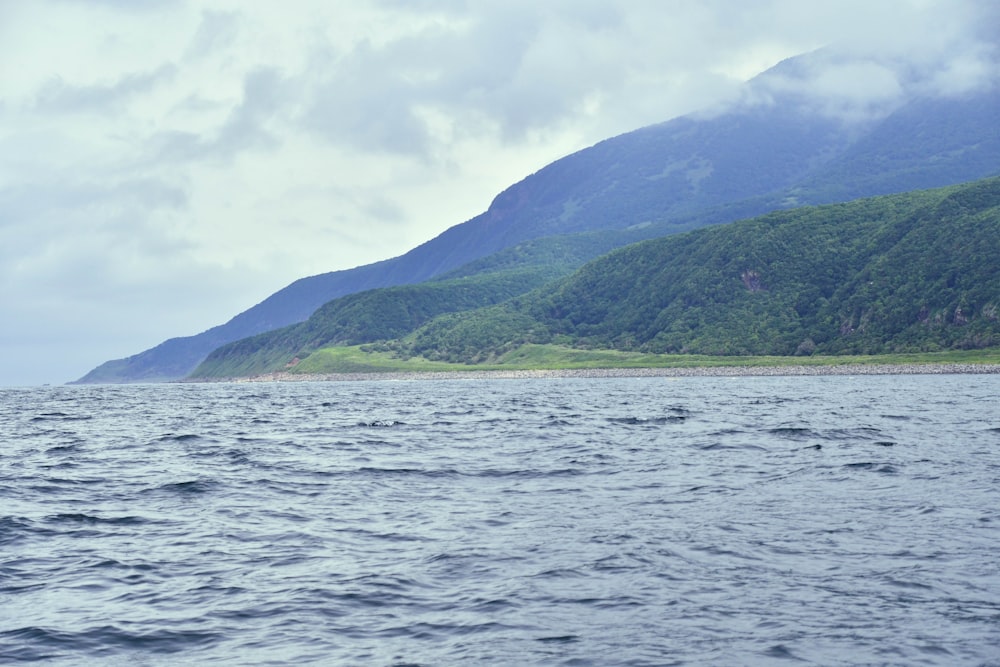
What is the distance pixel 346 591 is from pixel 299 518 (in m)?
10.4

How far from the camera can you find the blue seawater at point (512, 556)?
17.5 metres

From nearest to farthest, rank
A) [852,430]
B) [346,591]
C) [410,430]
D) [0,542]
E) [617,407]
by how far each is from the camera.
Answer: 1. [346,591]
2. [0,542]
3. [852,430]
4. [410,430]
5. [617,407]

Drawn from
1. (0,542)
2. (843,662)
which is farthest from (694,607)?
(0,542)

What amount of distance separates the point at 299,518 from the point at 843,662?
63.8 feet

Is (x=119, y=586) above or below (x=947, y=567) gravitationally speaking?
above

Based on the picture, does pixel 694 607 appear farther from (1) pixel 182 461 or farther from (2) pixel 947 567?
(1) pixel 182 461

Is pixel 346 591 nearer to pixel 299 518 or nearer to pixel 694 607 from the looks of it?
pixel 694 607

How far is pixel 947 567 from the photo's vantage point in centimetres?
2252

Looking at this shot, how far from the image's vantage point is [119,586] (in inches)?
887

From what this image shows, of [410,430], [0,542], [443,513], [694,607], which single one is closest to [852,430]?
[410,430]

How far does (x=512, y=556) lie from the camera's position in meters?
24.9

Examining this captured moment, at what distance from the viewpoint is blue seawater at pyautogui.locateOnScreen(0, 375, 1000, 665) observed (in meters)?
17.5

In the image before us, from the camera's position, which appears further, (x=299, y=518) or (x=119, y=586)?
(x=299, y=518)

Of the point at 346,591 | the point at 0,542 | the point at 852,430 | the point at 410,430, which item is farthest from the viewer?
the point at 410,430
